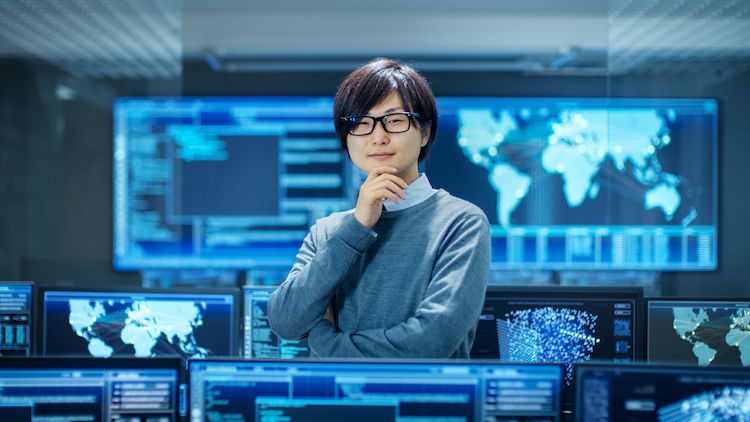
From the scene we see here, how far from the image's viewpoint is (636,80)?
9.57ft

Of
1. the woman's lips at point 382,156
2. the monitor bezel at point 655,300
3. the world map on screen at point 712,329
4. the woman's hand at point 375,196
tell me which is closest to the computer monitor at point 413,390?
the woman's hand at point 375,196

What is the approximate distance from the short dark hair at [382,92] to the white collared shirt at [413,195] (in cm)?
10

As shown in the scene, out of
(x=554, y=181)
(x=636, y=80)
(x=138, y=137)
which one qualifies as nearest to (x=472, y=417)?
(x=636, y=80)

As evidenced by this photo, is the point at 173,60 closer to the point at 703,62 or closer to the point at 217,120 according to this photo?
the point at 217,120

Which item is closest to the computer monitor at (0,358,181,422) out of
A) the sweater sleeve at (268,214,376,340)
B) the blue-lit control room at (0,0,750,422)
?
the sweater sleeve at (268,214,376,340)

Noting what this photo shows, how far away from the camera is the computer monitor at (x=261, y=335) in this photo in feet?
5.38

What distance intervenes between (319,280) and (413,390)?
1.01ft

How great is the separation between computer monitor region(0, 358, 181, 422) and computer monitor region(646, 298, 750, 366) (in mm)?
1146

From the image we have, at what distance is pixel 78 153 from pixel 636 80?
3.22 m

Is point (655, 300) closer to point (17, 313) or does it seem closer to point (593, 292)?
point (593, 292)

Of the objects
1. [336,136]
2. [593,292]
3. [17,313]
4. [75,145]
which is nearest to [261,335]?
[17,313]

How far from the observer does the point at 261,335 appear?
1.66 meters

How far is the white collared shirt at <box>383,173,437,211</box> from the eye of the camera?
1.21 metres

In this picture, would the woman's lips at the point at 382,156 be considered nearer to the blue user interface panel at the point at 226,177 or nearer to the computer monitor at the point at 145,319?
the computer monitor at the point at 145,319
